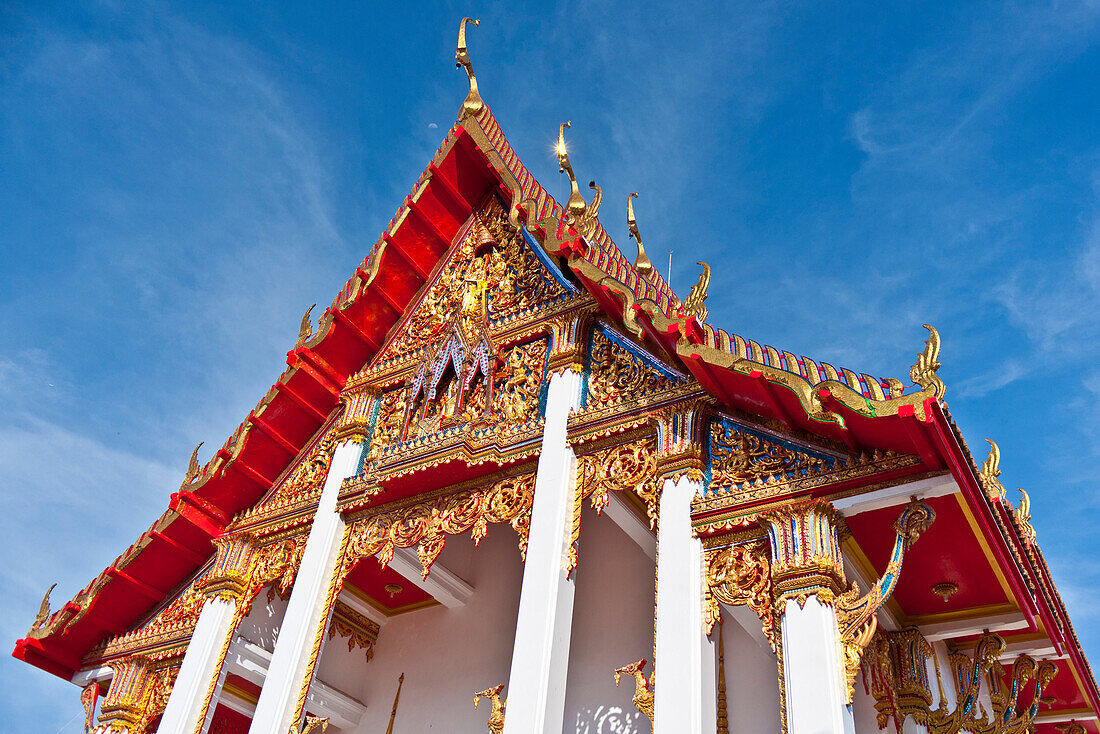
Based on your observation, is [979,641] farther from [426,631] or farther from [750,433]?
[426,631]

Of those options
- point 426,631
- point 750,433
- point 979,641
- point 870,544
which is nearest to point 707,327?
point 750,433

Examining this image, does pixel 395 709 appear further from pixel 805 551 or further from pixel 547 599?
pixel 805 551

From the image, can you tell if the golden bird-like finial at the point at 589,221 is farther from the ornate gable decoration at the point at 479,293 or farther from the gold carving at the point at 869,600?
the gold carving at the point at 869,600

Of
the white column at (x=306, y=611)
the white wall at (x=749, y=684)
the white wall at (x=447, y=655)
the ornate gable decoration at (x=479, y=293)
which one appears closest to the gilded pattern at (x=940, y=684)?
the white wall at (x=749, y=684)

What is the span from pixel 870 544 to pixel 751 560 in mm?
700

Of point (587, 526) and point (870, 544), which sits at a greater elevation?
point (587, 526)

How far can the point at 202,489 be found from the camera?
743cm

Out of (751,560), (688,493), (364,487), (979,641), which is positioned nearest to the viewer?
(751,560)

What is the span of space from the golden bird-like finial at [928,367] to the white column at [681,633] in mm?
1371

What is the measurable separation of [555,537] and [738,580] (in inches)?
45.3

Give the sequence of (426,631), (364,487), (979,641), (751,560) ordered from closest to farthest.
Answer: (751,560), (979,641), (364,487), (426,631)

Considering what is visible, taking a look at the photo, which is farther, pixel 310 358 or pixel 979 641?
pixel 310 358

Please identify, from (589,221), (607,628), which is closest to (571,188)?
(589,221)

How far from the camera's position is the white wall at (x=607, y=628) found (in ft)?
21.2
